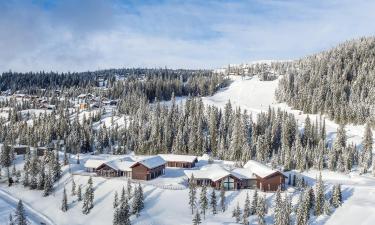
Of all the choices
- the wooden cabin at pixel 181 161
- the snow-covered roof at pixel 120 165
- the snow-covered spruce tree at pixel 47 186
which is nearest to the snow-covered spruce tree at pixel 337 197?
the wooden cabin at pixel 181 161

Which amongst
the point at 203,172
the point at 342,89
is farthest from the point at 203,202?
the point at 342,89

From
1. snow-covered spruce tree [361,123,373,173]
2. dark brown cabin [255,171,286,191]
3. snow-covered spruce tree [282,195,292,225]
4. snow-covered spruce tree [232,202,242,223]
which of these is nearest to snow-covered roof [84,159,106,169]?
snow-covered spruce tree [232,202,242,223]

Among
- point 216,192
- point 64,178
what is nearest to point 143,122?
point 64,178

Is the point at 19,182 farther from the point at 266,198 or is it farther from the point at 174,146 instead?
the point at 266,198

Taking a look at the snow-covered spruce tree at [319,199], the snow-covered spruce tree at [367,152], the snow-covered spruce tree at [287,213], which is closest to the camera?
the snow-covered spruce tree at [287,213]

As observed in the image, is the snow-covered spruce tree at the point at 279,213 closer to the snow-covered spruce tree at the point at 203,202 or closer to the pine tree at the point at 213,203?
the pine tree at the point at 213,203

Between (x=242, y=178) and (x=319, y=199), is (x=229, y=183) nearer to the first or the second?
(x=242, y=178)
